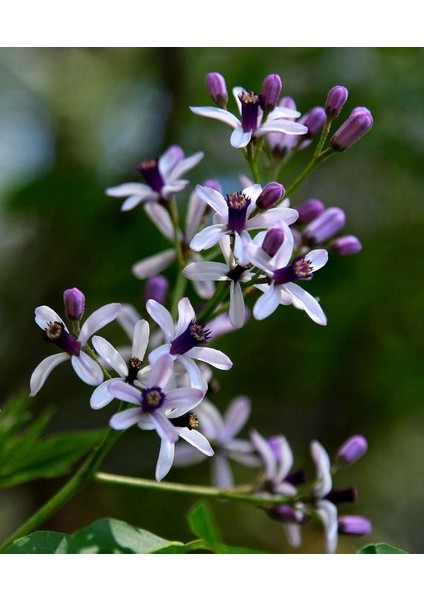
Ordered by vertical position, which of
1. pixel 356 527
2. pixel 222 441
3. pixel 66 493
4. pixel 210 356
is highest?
pixel 210 356

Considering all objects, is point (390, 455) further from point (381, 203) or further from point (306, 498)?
point (306, 498)

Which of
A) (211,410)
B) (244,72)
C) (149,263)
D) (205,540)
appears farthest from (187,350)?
(244,72)

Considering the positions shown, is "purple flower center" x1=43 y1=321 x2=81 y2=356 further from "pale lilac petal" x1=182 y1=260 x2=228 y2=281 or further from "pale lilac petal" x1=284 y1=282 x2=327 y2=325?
"pale lilac petal" x1=284 y1=282 x2=327 y2=325

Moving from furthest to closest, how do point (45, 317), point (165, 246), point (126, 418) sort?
point (165, 246)
point (45, 317)
point (126, 418)

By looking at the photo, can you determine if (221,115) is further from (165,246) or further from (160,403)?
(165,246)

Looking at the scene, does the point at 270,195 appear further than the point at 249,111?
No

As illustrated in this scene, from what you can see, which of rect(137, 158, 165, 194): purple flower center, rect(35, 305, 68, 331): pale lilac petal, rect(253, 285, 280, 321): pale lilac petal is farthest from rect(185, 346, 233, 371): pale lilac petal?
rect(137, 158, 165, 194): purple flower center

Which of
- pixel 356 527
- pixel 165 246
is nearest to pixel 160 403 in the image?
pixel 356 527
